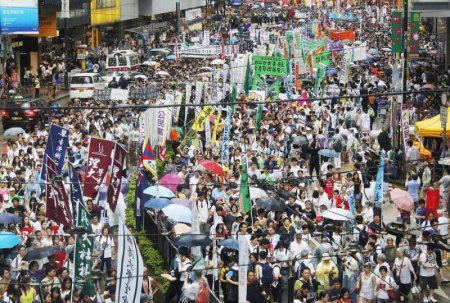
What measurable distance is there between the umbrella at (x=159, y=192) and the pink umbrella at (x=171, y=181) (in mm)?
782

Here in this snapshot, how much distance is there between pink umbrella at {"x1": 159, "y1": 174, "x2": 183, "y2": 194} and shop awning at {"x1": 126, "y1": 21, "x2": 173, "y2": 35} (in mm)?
47720

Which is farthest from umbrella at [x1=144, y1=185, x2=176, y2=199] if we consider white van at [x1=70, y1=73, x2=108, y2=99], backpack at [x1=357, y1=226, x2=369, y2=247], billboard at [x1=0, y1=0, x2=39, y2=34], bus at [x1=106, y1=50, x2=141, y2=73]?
bus at [x1=106, y1=50, x2=141, y2=73]

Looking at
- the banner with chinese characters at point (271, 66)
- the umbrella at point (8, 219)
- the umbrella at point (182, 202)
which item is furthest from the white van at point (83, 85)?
the umbrella at point (8, 219)

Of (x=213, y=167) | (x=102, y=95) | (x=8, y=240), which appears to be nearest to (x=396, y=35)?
(x=102, y=95)

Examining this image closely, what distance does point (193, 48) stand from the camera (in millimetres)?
55719

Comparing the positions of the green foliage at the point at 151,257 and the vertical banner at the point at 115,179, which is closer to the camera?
the vertical banner at the point at 115,179

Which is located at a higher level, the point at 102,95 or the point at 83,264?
the point at 102,95

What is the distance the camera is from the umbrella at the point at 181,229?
18.3 m

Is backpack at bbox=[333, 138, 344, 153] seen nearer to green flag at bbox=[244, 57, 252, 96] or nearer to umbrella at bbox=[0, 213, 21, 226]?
green flag at bbox=[244, 57, 252, 96]

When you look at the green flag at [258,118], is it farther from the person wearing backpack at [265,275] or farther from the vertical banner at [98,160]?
the person wearing backpack at [265,275]

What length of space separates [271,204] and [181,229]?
160 cm

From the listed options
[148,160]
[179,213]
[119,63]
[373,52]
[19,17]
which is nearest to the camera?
[179,213]

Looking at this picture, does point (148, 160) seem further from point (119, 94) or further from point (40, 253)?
point (119, 94)

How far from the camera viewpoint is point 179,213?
18422mm
